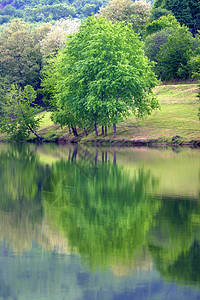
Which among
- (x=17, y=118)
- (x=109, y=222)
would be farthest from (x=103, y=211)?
(x=17, y=118)

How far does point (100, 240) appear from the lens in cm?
1028

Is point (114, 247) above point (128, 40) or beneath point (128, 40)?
beneath

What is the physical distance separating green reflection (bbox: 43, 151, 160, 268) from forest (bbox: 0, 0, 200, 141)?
26985 millimetres

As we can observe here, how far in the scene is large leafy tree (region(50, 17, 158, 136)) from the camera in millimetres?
48906

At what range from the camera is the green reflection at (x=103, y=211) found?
9637 millimetres

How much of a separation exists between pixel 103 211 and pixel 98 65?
36.9 meters

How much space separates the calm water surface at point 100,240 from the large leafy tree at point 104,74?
29.8 m

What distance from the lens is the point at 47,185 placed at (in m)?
19.6

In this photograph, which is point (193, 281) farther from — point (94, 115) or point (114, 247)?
point (94, 115)

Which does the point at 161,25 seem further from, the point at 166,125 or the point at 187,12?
the point at 166,125

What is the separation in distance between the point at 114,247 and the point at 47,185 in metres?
10.3

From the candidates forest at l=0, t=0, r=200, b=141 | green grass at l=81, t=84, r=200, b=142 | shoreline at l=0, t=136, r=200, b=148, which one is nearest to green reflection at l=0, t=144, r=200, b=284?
shoreline at l=0, t=136, r=200, b=148

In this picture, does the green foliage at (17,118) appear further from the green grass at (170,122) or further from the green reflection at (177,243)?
the green reflection at (177,243)

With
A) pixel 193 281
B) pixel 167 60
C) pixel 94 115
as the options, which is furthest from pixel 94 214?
pixel 167 60
